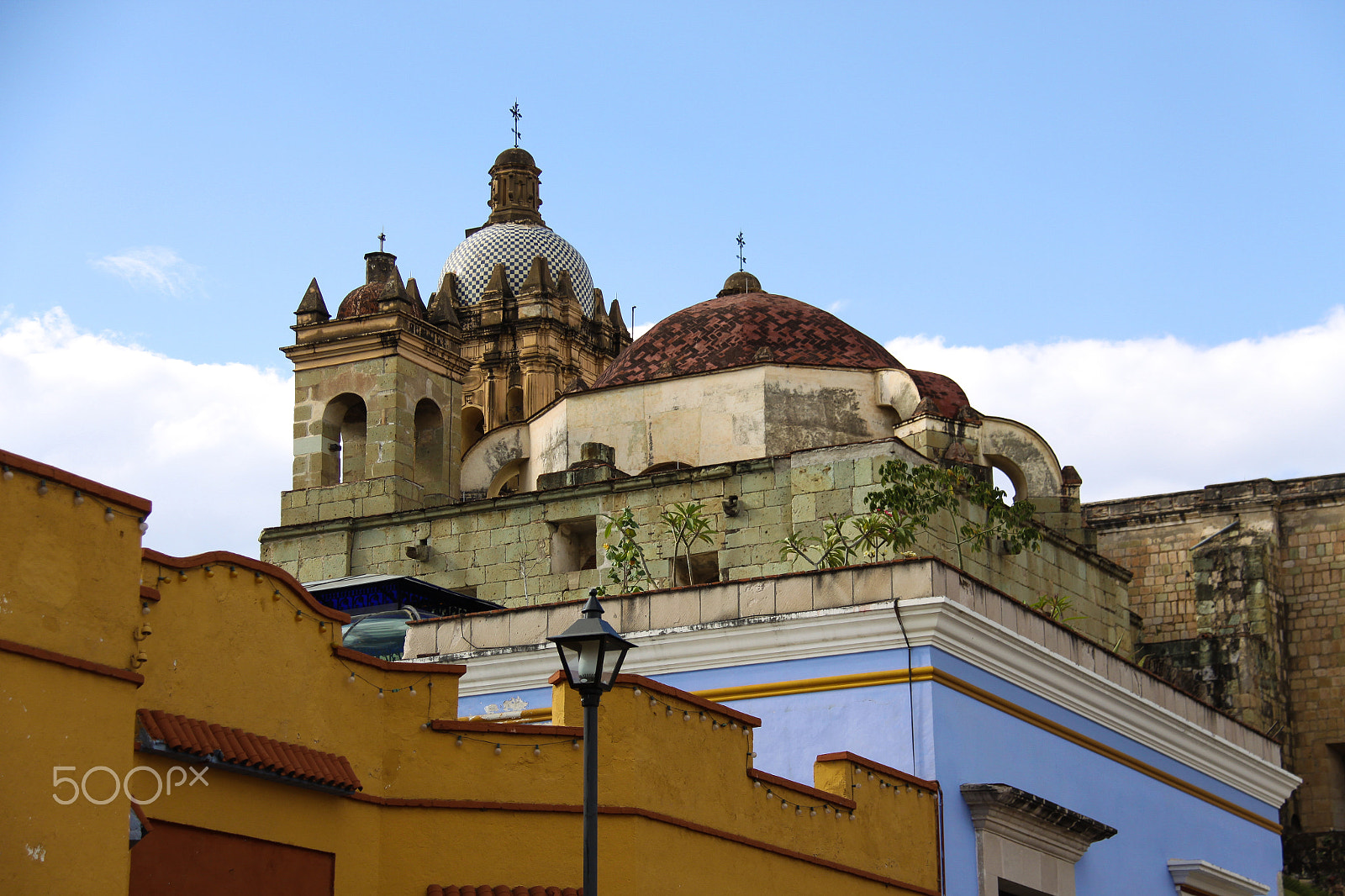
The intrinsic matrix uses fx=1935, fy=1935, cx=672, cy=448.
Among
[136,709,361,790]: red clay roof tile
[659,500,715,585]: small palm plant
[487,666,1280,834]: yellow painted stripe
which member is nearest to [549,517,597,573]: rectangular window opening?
[659,500,715,585]: small palm plant

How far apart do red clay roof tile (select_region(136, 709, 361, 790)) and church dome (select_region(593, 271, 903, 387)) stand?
13.3 metres

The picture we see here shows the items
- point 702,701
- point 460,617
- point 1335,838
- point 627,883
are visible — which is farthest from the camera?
point 1335,838

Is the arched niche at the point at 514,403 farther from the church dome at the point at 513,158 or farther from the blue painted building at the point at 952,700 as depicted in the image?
the blue painted building at the point at 952,700

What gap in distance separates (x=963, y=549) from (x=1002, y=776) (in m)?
6.60

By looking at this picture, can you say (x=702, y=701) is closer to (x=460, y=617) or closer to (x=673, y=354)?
(x=460, y=617)

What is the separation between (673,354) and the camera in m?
22.5

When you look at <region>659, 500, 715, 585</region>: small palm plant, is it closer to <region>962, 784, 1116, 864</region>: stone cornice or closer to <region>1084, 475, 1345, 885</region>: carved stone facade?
<region>962, 784, 1116, 864</region>: stone cornice

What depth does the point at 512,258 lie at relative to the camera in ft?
120

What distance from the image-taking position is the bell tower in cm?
2220

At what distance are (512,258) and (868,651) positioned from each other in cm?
2477

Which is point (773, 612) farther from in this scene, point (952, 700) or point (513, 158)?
point (513, 158)

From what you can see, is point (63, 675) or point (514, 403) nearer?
point (63, 675)

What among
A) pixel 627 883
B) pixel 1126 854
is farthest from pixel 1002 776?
pixel 627 883

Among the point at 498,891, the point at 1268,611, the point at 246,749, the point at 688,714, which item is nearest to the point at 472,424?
the point at 1268,611
